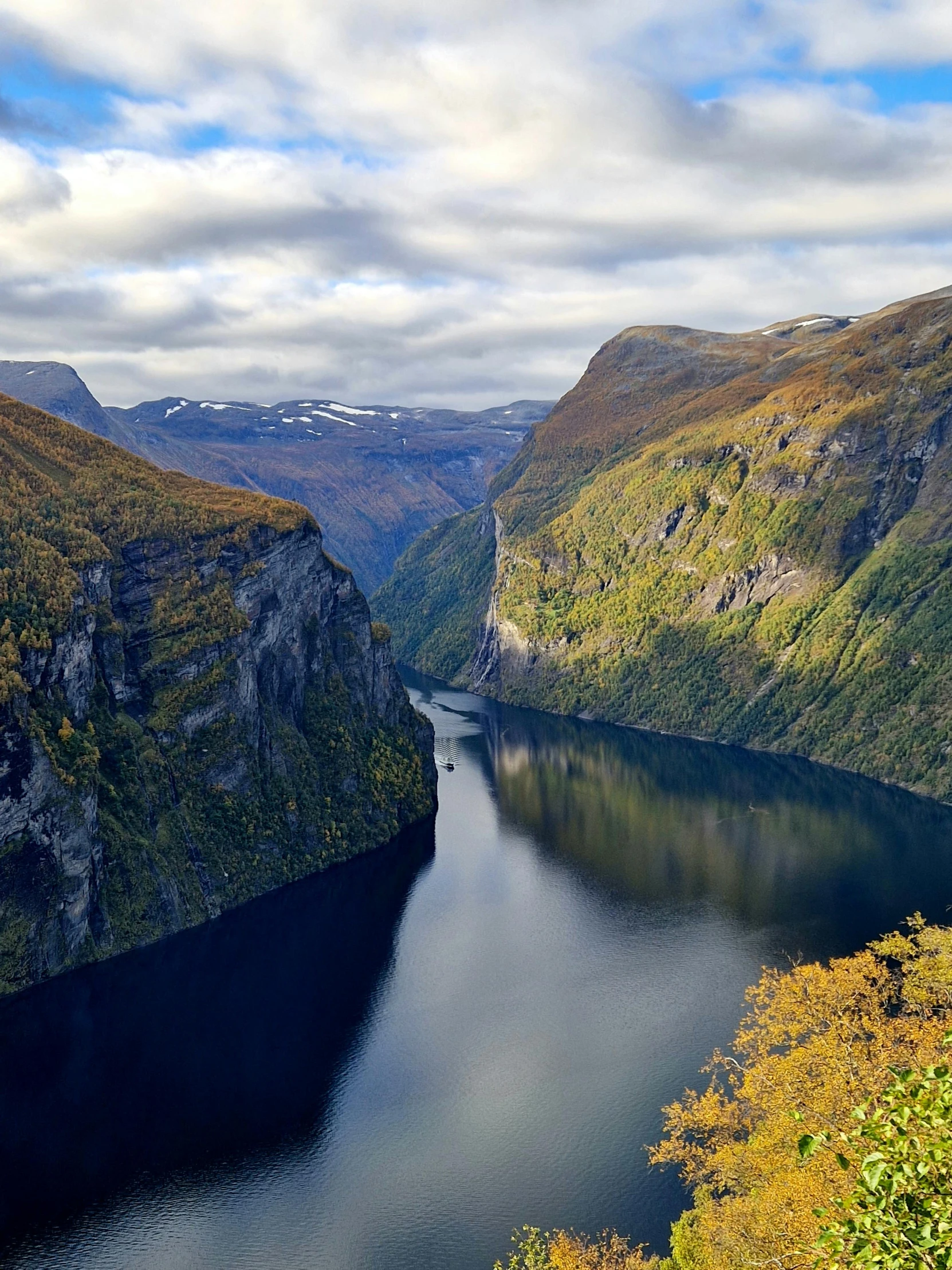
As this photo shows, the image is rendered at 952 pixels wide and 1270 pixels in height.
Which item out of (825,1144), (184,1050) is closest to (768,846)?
(184,1050)

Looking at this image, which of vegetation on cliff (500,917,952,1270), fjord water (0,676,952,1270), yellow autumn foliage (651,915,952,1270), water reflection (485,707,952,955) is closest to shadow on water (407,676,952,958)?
water reflection (485,707,952,955)

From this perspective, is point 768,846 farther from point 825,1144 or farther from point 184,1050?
point 825,1144

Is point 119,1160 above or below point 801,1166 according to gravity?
below

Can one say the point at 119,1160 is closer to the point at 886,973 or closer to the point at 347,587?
the point at 886,973

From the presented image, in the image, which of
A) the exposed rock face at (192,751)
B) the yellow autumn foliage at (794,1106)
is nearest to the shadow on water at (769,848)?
the exposed rock face at (192,751)

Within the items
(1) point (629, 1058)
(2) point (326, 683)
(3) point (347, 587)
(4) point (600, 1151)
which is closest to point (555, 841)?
(2) point (326, 683)

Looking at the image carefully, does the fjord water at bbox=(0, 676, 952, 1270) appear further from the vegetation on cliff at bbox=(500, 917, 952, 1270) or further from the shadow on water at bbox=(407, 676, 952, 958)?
the vegetation on cliff at bbox=(500, 917, 952, 1270)

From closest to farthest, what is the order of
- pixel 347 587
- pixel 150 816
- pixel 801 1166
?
pixel 801 1166
pixel 150 816
pixel 347 587
